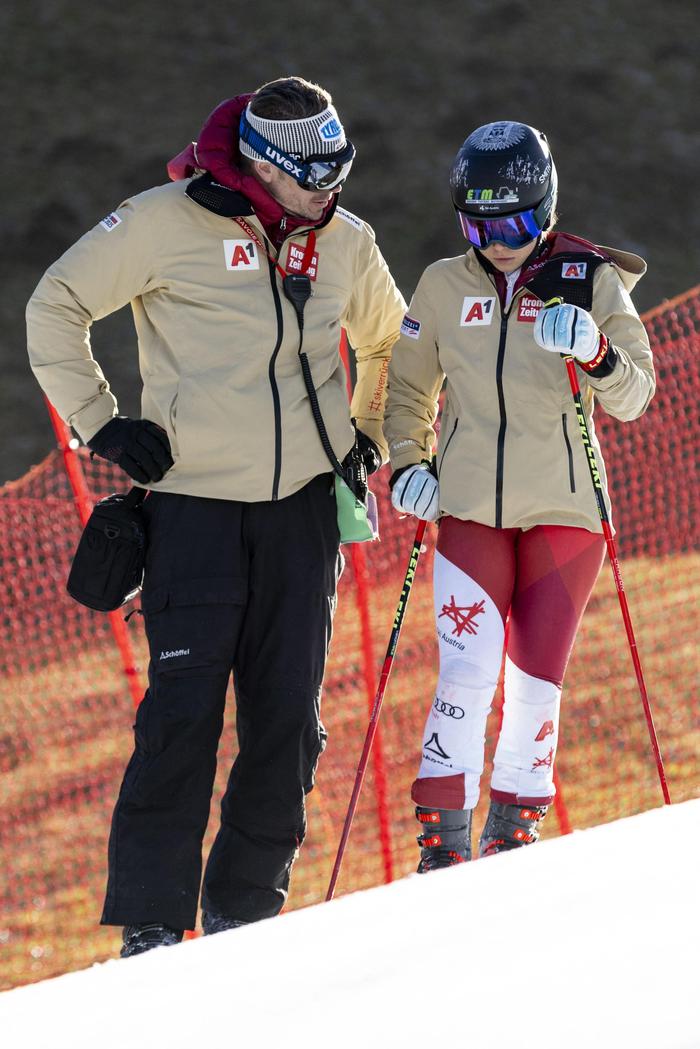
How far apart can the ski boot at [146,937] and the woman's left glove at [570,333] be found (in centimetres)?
167

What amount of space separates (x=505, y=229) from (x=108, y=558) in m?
1.31

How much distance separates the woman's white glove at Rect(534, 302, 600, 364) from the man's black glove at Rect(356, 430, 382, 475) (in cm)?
65

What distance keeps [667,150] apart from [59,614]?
14.0 metres

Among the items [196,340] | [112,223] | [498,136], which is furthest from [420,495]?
[112,223]

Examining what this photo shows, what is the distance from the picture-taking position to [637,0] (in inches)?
826

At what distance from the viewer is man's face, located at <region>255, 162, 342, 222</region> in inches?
139

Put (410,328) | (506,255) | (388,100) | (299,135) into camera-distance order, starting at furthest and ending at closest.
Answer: (388,100) → (410,328) → (506,255) → (299,135)

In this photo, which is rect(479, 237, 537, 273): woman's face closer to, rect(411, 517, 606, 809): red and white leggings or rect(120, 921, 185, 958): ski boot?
rect(411, 517, 606, 809): red and white leggings

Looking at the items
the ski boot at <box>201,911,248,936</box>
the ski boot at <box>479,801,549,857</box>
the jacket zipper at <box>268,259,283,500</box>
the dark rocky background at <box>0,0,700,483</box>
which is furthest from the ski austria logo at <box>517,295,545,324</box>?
the dark rocky background at <box>0,0,700,483</box>

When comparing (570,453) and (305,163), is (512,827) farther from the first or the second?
(305,163)

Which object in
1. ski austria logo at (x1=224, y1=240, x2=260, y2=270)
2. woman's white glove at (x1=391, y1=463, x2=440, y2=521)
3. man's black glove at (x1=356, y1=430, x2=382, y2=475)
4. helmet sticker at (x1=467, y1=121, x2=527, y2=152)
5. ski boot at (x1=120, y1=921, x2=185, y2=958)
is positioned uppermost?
helmet sticker at (x1=467, y1=121, x2=527, y2=152)

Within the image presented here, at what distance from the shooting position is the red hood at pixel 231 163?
351 cm

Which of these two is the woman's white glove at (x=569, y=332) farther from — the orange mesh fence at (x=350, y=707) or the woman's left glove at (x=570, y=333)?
the orange mesh fence at (x=350, y=707)

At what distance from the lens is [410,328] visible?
3812mm
